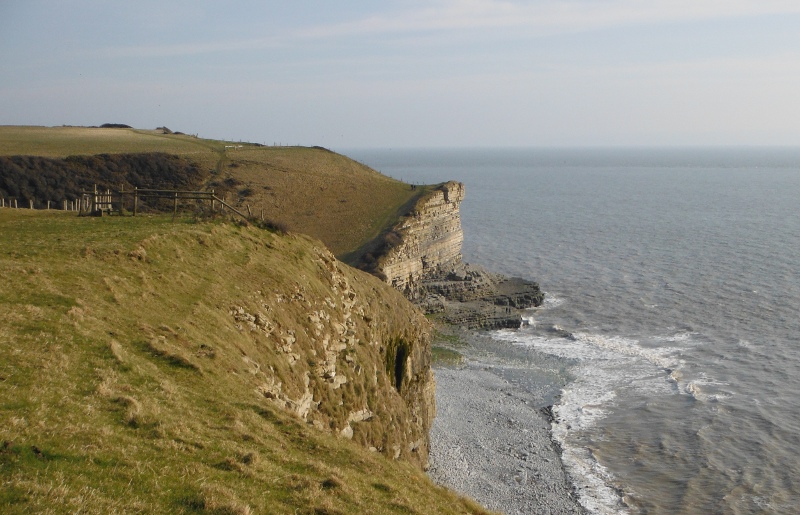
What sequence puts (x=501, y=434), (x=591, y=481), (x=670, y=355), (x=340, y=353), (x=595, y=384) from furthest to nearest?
1. (x=670, y=355)
2. (x=595, y=384)
3. (x=501, y=434)
4. (x=591, y=481)
5. (x=340, y=353)

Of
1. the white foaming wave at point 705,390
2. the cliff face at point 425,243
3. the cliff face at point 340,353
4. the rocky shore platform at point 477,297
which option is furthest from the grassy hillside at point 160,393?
the cliff face at point 425,243

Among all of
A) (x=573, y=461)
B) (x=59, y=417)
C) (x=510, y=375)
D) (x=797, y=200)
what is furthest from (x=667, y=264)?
(x=797, y=200)

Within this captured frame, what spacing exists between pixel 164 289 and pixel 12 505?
15.2m

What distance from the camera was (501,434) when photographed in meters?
43.8

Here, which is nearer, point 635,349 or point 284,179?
point 635,349

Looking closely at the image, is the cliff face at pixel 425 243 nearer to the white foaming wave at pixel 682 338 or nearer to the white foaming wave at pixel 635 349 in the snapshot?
the white foaming wave at pixel 635 349

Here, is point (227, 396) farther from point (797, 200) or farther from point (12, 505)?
point (797, 200)

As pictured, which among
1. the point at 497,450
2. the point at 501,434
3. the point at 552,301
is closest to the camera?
the point at 497,450

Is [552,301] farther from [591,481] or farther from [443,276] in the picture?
[591,481]

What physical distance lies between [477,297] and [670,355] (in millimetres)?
24686

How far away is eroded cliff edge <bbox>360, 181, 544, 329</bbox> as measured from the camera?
74.6 m

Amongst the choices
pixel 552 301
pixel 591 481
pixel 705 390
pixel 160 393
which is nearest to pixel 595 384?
pixel 705 390

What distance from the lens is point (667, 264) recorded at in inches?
3893

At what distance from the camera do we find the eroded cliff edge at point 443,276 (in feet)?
245
